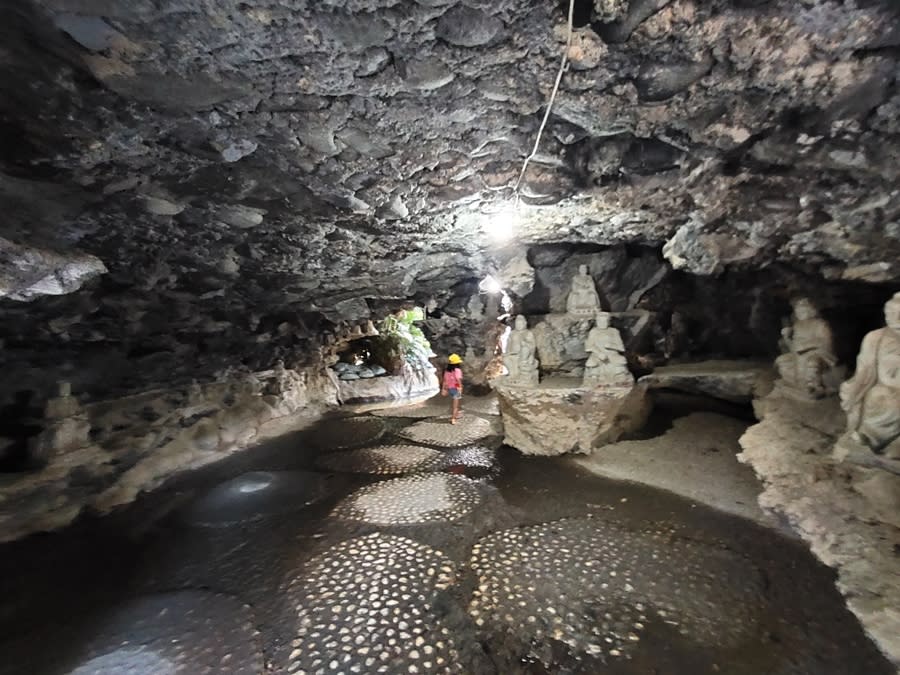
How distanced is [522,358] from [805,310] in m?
4.96

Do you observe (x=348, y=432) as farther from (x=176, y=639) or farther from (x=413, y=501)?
(x=176, y=639)

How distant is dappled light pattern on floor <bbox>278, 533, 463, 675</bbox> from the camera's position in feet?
11.6

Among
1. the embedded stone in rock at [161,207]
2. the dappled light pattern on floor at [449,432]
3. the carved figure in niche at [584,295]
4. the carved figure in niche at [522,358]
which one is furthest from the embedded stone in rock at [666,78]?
the dappled light pattern on floor at [449,432]

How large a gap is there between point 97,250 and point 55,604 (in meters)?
4.09

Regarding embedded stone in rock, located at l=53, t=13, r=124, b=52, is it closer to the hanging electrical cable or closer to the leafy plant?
the hanging electrical cable

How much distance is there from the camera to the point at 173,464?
852cm

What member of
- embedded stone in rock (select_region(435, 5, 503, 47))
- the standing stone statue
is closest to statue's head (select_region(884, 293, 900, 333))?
the standing stone statue

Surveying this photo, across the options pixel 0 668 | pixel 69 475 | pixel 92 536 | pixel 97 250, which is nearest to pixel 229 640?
pixel 0 668

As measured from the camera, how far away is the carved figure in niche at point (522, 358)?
861 cm

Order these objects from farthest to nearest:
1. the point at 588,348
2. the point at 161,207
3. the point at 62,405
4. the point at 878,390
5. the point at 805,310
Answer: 1. the point at 588,348
2. the point at 62,405
3. the point at 805,310
4. the point at 878,390
5. the point at 161,207

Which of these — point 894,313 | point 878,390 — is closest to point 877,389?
point 878,390

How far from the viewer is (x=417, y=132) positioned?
3.72 meters

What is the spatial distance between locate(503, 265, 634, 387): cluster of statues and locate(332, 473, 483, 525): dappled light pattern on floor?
8.74 ft

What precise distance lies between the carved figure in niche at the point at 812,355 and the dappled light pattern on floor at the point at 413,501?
5964 millimetres
